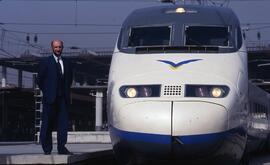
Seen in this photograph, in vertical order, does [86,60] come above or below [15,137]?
above

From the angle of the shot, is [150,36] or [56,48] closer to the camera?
[56,48]

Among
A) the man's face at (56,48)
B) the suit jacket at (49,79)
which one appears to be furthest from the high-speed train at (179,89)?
the man's face at (56,48)

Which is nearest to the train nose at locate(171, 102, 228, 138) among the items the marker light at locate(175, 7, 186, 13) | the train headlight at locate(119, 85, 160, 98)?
the train headlight at locate(119, 85, 160, 98)

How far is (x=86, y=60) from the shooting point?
229 ft

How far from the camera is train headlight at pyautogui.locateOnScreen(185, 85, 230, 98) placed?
Answer: 898 centimetres

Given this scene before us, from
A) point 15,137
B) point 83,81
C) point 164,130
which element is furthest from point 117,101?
point 83,81

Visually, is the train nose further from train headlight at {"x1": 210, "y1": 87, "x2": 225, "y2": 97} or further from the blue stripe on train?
train headlight at {"x1": 210, "y1": 87, "x2": 225, "y2": 97}

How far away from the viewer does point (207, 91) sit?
9062 millimetres

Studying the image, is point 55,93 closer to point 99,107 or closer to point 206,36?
point 206,36

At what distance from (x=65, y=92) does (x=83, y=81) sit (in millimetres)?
69283

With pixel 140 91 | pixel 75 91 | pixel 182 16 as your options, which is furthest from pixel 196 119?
pixel 75 91

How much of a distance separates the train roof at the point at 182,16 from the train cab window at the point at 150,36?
17 cm

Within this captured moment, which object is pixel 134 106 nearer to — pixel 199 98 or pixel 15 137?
pixel 199 98

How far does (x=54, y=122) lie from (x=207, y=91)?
2379 mm
